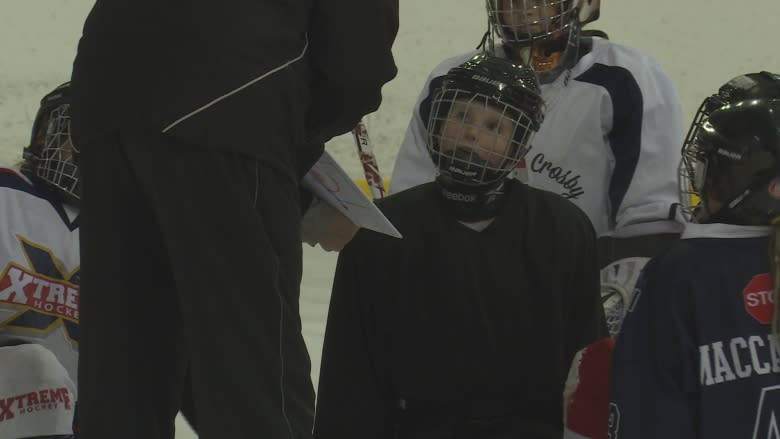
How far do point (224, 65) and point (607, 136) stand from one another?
113cm

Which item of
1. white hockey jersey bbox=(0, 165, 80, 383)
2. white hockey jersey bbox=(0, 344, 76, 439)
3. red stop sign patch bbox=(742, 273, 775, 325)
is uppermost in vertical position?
white hockey jersey bbox=(0, 165, 80, 383)

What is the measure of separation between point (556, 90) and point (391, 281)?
69cm

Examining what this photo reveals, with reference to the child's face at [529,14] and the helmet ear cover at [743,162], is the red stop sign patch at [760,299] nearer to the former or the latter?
the helmet ear cover at [743,162]

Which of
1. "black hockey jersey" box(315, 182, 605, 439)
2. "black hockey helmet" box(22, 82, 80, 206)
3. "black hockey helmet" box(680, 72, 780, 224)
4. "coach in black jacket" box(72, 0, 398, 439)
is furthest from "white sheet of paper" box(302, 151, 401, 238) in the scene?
"black hockey helmet" box(22, 82, 80, 206)

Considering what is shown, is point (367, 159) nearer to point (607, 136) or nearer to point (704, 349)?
point (607, 136)

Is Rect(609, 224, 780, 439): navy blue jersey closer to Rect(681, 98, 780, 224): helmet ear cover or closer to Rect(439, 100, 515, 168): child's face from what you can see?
Rect(681, 98, 780, 224): helmet ear cover

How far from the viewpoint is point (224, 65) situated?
1380 mm

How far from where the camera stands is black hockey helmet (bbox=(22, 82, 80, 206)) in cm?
200

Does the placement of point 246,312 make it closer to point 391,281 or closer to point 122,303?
point 122,303

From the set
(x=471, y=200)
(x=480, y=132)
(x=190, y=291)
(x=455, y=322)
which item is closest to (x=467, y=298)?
(x=455, y=322)

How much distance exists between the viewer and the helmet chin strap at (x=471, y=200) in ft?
6.07

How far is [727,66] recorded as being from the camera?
4828mm

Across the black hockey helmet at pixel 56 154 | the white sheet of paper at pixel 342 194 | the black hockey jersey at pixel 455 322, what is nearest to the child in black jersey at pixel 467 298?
the black hockey jersey at pixel 455 322

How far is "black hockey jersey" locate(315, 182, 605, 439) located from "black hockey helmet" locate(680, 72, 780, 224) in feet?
1.20
